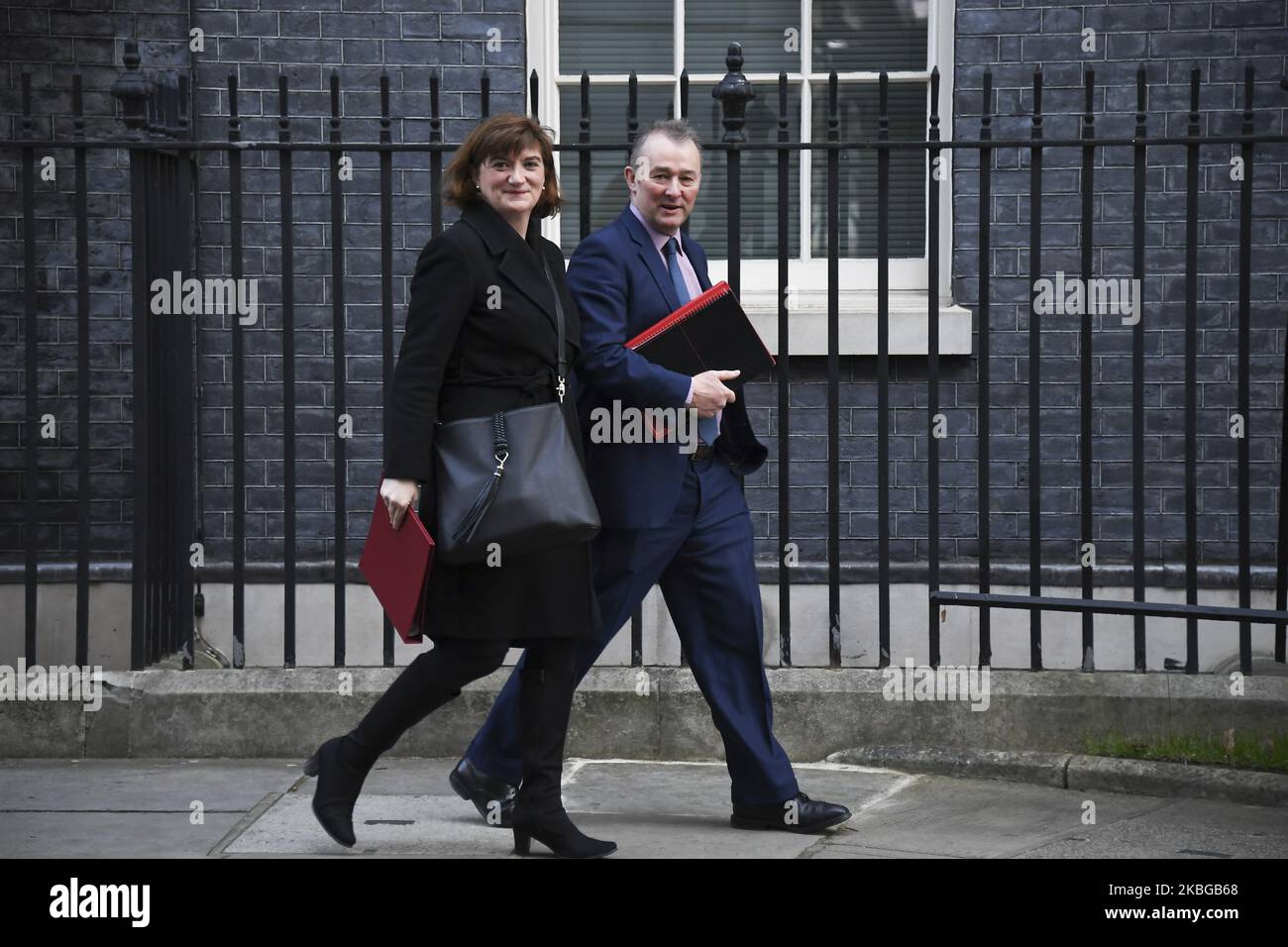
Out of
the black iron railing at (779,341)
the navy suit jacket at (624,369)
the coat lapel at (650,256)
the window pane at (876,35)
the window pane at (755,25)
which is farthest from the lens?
the window pane at (755,25)

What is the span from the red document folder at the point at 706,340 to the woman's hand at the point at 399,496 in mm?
768

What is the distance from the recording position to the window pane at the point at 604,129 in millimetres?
8039

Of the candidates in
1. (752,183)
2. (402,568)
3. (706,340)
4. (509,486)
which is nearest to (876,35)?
(752,183)

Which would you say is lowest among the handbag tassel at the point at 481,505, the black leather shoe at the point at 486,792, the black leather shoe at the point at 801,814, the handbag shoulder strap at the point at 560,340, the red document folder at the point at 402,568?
the black leather shoe at the point at 801,814

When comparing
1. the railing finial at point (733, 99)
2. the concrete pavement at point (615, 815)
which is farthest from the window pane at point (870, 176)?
the concrete pavement at point (615, 815)

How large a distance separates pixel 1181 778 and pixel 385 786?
2.47 m

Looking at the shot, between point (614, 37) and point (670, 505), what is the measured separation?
3.93 meters

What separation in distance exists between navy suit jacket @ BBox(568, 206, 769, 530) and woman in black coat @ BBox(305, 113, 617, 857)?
6.4 inches

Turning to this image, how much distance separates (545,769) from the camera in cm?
441

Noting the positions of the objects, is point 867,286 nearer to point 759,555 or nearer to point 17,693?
point 759,555

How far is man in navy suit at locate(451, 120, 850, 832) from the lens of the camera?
4.69 m

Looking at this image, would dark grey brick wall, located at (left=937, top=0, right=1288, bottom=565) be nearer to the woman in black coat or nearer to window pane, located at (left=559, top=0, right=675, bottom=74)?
window pane, located at (left=559, top=0, right=675, bottom=74)

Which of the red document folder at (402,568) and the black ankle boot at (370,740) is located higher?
the red document folder at (402,568)

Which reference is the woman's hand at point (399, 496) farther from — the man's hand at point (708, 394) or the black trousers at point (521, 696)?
the man's hand at point (708, 394)
